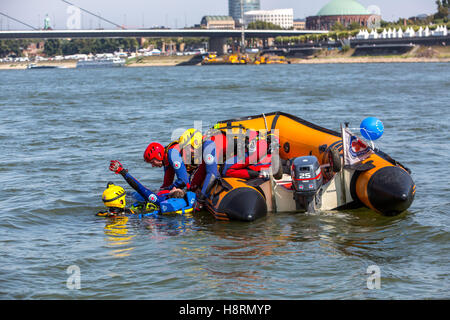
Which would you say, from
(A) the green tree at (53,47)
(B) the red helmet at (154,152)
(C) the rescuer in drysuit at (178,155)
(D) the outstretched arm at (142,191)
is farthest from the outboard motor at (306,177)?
(A) the green tree at (53,47)

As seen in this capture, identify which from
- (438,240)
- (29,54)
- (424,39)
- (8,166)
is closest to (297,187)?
(438,240)

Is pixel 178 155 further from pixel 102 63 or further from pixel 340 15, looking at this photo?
pixel 340 15

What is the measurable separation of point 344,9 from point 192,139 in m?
169

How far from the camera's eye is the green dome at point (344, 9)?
170 metres

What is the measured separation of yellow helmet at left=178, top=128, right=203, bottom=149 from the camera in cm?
852

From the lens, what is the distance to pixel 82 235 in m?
8.13

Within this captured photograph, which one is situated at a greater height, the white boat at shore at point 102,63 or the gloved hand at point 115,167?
the white boat at shore at point 102,63

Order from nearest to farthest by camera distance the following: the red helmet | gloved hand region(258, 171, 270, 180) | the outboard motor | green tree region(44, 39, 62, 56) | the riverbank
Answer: the outboard motor
gloved hand region(258, 171, 270, 180)
the red helmet
the riverbank
green tree region(44, 39, 62, 56)

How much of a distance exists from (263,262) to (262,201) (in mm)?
1384

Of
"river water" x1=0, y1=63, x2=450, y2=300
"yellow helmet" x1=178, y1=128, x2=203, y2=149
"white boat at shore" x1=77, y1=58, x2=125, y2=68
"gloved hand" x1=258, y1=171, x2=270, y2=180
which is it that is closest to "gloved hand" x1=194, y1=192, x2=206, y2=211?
"river water" x1=0, y1=63, x2=450, y2=300

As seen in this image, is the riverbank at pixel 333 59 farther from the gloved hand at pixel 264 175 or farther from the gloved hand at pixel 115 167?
the gloved hand at pixel 115 167

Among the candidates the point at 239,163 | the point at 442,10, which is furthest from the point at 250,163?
the point at 442,10

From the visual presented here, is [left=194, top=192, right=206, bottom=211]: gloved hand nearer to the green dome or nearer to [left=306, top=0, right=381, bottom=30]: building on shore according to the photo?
[left=306, top=0, right=381, bottom=30]: building on shore
